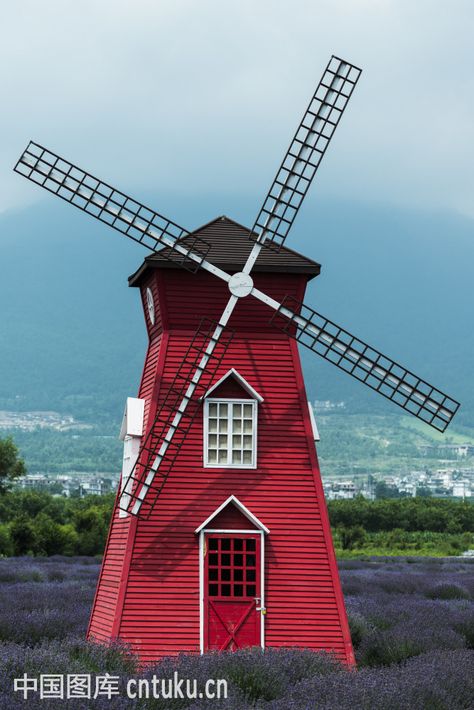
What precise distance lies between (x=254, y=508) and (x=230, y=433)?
1.08 m

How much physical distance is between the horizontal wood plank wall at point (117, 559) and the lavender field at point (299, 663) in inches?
22.5

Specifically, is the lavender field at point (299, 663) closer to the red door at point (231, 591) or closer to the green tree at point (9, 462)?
the red door at point (231, 591)

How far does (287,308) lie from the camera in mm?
17562

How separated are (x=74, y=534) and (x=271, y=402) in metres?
30.2

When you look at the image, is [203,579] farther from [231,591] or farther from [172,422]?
[172,422]

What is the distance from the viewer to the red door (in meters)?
16.8

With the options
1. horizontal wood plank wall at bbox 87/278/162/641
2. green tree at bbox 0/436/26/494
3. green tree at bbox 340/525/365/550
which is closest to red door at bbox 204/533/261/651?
horizontal wood plank wall at bbox 87/278/162/641

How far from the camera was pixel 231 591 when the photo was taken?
55.7 feet

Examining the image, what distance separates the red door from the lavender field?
1070 millimetres

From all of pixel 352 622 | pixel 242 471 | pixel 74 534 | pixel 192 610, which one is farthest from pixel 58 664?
pixel 74 534

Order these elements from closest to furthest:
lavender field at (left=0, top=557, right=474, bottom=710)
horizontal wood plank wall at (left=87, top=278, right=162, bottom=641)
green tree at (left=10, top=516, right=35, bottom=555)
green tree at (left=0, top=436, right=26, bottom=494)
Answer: lavender field at (left=0, top=557, right=474, bottom=710) < horizontal wood plank wall at (left=87, top=278, right=162, bottom=641) < green tree at (left=10, top=516, right=35, bottom=555) < green tree at (left=0, top=436, right=26, bottom=494)

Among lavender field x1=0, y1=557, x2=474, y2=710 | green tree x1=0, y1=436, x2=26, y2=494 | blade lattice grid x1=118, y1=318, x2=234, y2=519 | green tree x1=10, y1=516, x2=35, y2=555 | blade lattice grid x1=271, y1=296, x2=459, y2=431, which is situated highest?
green tree x1=0, y1=436, x2=26, y2=494

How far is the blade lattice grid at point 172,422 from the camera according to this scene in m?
16.9

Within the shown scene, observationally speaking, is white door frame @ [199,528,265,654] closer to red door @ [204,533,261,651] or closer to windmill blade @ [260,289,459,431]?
red door @ [204,533,261,651]
